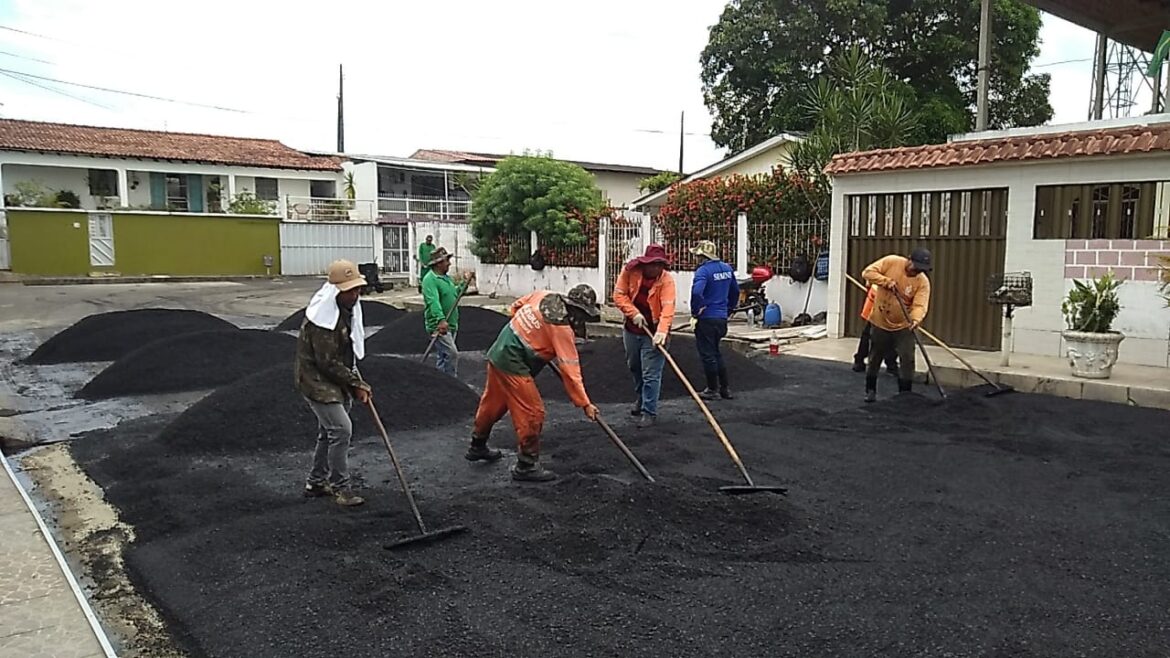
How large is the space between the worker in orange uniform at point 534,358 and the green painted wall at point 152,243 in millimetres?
25316

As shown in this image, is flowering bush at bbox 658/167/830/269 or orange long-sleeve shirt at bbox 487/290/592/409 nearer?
orange long-sleeve shirt at bbox 487/290/592/409

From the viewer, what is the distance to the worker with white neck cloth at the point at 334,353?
4.59m

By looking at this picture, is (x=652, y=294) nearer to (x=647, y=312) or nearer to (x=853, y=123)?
(x=647, y=312)

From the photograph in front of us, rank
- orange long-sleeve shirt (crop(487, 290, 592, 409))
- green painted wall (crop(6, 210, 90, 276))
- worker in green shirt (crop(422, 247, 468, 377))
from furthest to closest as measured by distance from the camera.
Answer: green painted wall (crop(6, 210, 90, 276)) → worker in green shirt (crop(422, 247, 468, 377)) → orange long-sleeve shirt (crop(487, 290, 592, 409))

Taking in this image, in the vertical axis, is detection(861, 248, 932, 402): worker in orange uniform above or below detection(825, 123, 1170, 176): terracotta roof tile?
below

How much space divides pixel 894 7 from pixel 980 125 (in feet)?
45.6

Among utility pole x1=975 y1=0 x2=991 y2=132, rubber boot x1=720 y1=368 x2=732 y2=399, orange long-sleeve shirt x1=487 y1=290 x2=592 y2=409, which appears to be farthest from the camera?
utility pole x1=975 y1=0 x2=991 y2=132

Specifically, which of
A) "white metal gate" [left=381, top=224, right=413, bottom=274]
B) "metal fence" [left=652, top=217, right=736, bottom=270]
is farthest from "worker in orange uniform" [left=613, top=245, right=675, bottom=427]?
"white metal gate" [left=381, top=224, right=413, bottom=274]

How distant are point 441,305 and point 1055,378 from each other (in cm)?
570

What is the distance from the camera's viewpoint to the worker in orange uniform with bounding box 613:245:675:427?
679 cm

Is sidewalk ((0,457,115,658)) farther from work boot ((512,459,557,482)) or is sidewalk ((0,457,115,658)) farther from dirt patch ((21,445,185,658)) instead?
work boot ((512,459,557,482))

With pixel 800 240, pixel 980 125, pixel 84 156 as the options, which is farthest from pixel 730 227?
pixel 84 156

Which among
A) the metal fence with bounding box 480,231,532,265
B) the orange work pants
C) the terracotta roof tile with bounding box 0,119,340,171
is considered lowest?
the orange work pants

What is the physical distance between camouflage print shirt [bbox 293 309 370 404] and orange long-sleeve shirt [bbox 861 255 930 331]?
4678 mm
